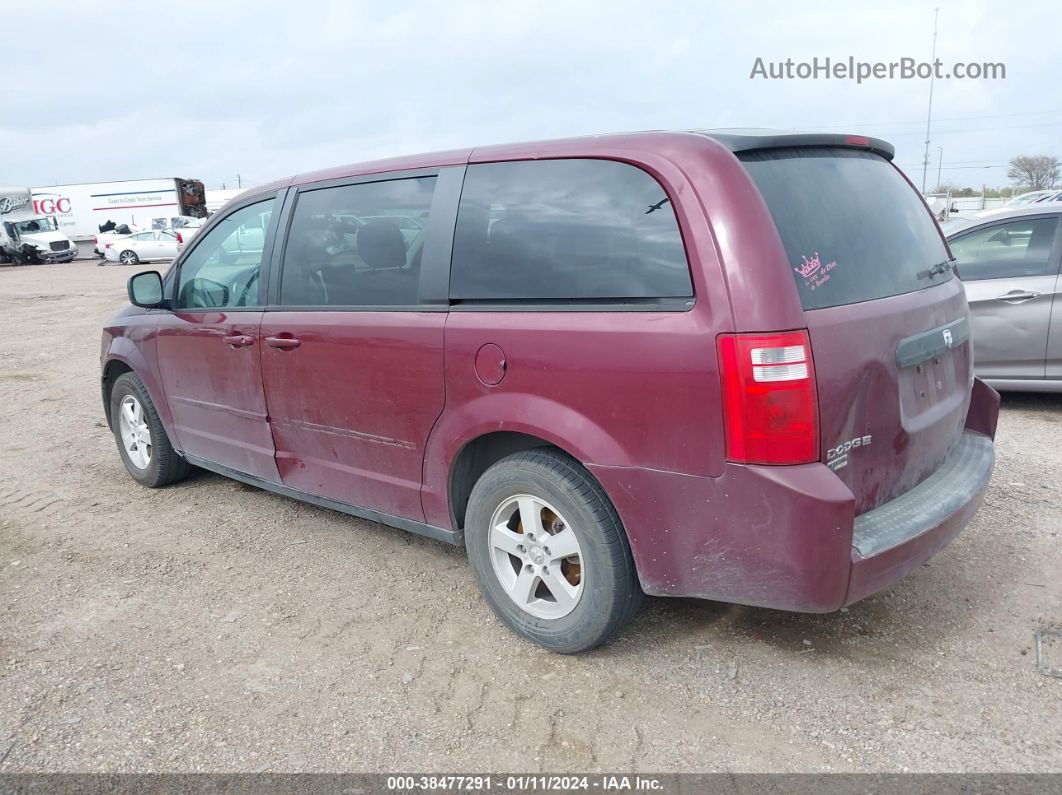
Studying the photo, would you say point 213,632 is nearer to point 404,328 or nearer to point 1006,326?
point 404,328

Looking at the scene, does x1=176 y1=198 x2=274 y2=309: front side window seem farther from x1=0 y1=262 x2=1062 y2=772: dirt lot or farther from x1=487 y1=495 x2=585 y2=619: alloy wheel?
x1=487 y1=495 x2=585 y2=619: alloy wheel

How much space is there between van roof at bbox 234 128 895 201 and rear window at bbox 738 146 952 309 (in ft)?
0.13

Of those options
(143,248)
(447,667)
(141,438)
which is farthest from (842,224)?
(143,248)

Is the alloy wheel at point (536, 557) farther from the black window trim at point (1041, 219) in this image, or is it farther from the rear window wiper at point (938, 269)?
the black window trim at point (1041, 219)

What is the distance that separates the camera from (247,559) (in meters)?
4.19

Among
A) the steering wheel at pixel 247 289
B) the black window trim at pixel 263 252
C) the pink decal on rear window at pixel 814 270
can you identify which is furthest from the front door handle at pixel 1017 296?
the steering wheel at pixel 247 289

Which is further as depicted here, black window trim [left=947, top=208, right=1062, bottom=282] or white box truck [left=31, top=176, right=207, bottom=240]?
white box truck [left=31, top=176, right=207, bottom=240]

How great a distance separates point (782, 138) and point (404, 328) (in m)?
1.59

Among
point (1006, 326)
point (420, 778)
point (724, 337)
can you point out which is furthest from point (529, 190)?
point (1006, 326)

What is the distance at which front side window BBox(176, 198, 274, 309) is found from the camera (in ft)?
14.0

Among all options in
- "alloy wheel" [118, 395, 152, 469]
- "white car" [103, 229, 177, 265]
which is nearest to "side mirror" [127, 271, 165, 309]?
"alloy wheel" [118, 395, 152, 469]

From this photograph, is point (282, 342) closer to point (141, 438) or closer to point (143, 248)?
point (141, 438)

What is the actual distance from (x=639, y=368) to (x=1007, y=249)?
486 centimetres

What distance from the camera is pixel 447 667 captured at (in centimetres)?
311
